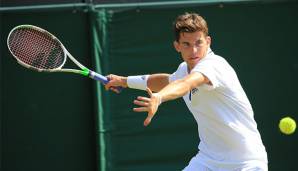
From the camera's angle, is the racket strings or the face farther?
the racket strings

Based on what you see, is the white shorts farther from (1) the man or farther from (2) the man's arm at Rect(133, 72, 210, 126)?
(2) the man's arm at Rect(133, 72, 210, 126)

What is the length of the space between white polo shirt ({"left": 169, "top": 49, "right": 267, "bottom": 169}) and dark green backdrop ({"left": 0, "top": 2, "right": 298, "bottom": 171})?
103 inches

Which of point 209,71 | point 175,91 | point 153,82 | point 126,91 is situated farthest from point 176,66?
point 175,91

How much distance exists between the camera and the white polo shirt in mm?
4043

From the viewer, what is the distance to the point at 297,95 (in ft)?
22.9

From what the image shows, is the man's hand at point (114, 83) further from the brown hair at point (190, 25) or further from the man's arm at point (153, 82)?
the brown hair at point (190, 25)

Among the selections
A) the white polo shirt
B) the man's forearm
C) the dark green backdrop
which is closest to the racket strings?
the dark green backdrop

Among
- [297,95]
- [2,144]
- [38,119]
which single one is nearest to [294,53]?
[297,95]

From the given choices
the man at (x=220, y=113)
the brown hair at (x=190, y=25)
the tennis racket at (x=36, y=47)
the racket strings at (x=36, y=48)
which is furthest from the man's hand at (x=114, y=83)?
the brown hair at (x=190, y=25)

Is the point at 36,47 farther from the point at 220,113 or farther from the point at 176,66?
the point at 220,113

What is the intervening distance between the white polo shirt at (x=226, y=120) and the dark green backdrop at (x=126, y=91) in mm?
2618

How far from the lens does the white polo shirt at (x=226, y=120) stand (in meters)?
4.04

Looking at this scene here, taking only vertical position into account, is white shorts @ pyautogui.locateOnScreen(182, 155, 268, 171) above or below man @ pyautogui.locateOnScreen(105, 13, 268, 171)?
below

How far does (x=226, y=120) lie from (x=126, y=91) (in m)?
2.91
